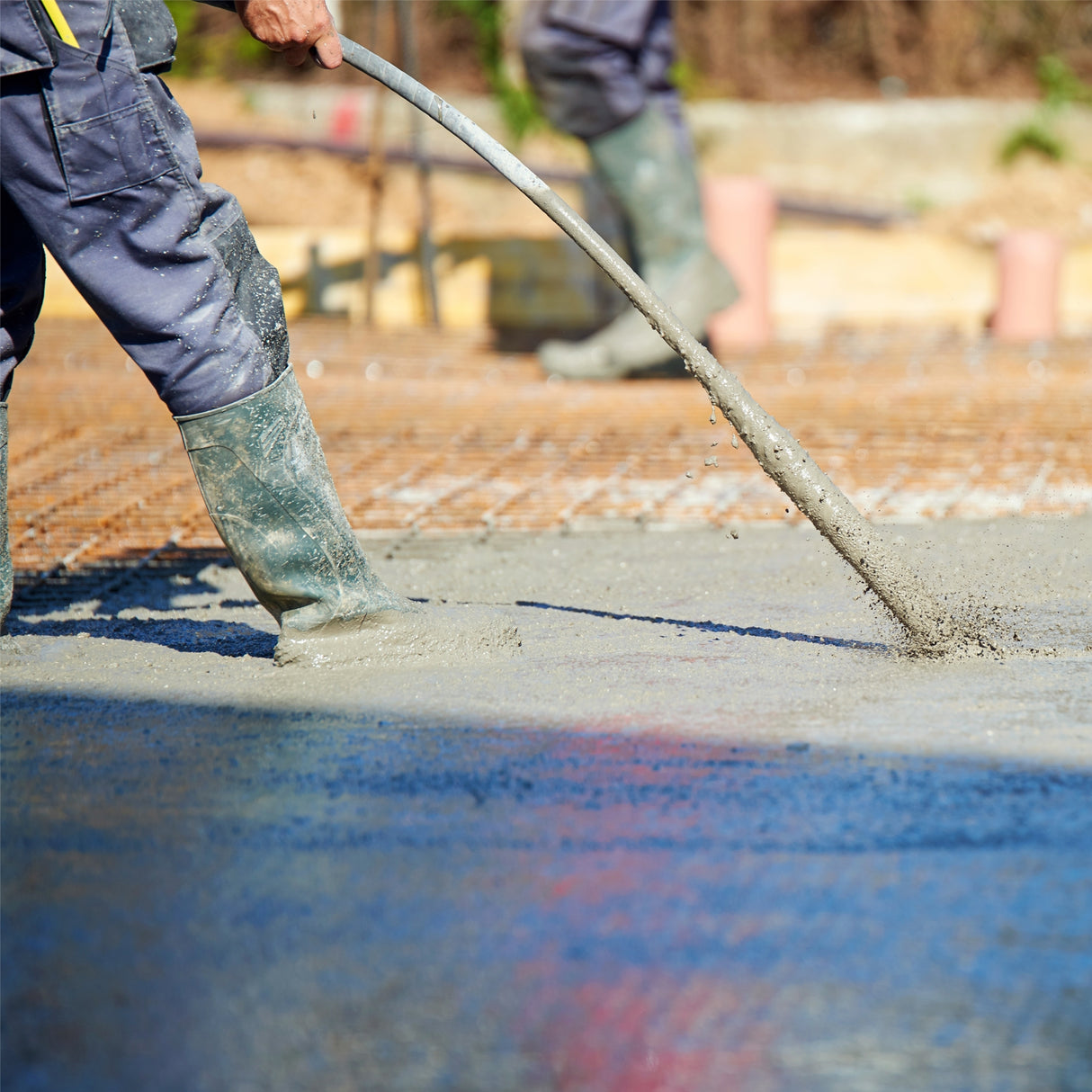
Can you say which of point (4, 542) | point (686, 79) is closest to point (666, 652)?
point (4, 542)

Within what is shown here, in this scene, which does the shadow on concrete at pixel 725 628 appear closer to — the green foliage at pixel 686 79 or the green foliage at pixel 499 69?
the green foliage at pixel 499 69

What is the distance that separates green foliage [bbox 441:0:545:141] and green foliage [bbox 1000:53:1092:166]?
345 cm

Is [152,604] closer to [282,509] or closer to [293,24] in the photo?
[282,509]

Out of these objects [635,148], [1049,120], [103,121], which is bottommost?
[1049,120]

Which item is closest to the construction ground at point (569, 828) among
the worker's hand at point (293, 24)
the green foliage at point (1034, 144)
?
the worker's hand at point (293, 24)

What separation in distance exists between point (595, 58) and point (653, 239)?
63 centimetres

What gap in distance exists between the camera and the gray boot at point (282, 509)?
194 cm

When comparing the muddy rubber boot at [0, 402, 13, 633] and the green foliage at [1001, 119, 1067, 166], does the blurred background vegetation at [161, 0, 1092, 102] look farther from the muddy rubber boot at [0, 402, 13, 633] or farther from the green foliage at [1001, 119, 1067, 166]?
the muddy rubber boot at [0, 402, 13, 633]

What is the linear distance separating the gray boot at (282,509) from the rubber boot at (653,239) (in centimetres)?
294

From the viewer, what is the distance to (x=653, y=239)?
4.92 m

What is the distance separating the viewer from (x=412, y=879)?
1.29 m

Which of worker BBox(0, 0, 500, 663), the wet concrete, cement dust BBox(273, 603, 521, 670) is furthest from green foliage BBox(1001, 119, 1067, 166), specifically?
cement dust BBox(273, 603, 521, 670)

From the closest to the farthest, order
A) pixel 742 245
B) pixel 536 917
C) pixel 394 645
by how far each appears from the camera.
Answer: pixel 536 917 → pixel 394 645 → pixel 742 245

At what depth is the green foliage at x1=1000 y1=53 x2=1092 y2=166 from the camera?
1038 cm
